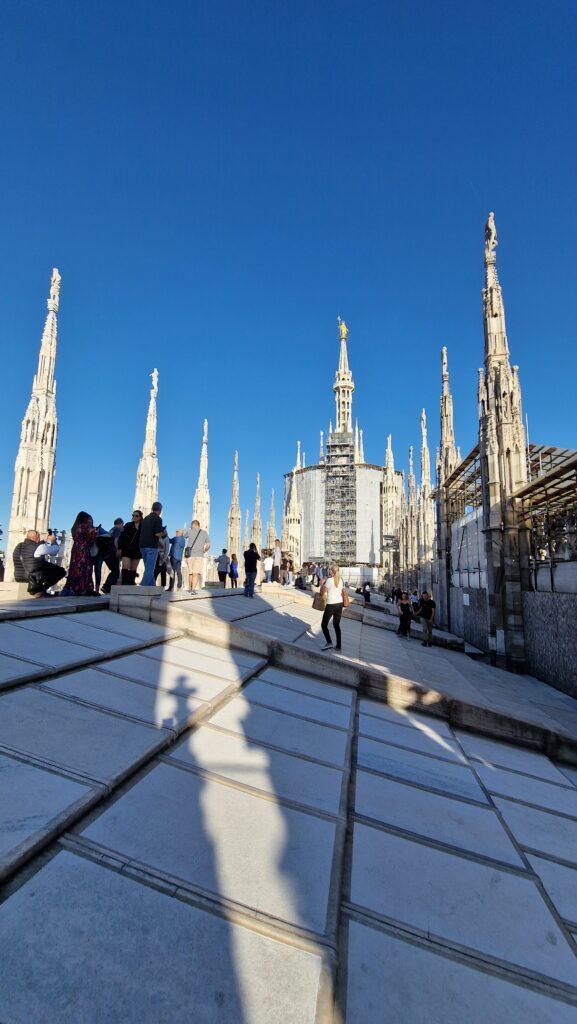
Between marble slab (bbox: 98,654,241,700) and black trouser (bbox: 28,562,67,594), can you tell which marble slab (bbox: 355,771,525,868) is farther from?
black trouser (bbox: 28,562,67,594)

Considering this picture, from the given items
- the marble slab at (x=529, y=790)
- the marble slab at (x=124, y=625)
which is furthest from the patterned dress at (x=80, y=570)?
the marble slab at (x=529, y=790)

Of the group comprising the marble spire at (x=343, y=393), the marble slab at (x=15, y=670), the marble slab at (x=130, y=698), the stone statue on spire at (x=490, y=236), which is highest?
the marble spire at (x=343, y=393)

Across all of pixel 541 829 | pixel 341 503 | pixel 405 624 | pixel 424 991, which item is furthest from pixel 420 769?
pixel 341 503

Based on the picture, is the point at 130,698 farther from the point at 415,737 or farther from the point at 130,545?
the point at 130,545

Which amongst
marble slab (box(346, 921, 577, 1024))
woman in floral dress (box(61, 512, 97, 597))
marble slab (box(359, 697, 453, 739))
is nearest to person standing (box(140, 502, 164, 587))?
woman in floral dress (box(61, 512, 97, 597))

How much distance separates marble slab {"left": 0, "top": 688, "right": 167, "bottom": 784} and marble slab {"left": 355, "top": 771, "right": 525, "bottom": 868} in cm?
148

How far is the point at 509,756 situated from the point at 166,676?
12.5 ft

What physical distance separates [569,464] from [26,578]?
10.7m

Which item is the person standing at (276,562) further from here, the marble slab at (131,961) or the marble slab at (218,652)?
the marble slab at (131,961)

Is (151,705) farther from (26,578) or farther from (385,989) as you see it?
(26,578)

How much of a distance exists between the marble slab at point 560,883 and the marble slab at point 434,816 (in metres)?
0.13

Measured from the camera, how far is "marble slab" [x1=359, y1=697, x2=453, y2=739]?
17.7 ft

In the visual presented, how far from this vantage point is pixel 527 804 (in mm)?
3977

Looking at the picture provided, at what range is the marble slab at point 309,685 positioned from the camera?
5.38 metres
